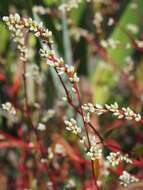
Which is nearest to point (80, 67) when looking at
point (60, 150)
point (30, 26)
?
point (60, 150)

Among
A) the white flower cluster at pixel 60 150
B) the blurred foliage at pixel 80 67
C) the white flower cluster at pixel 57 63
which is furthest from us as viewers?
the blurred foliage at pixel 80 67

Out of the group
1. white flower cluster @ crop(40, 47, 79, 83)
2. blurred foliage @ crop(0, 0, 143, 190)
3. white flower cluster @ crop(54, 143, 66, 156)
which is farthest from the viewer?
blurred foliage @ crop(0, 0, 143, 190)

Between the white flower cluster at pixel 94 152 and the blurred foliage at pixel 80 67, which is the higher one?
the blurred foliage at pixel 80 67

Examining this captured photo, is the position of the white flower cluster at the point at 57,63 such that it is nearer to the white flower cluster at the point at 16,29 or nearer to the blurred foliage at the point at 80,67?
the white flower cluster at the point at 16,29

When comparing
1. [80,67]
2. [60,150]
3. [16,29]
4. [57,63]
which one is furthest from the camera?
[80,67]

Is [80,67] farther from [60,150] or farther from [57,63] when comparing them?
[57,63]

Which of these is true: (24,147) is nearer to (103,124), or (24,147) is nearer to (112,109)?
(103,124)

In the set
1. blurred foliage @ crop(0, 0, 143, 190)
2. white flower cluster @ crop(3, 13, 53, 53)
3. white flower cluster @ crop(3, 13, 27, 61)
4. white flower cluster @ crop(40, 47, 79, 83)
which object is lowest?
white flower cluster @ crop(40, 47, 79, 83)

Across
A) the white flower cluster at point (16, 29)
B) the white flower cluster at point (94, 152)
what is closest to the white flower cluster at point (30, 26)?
the white flower cluster at point (16, 29)

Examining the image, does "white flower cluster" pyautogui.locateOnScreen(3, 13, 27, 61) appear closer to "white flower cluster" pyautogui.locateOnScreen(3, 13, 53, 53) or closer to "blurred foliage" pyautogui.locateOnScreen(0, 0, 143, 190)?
"white flower cluster" pyautogui.locateOnScreen(3, 13, 53, 53)

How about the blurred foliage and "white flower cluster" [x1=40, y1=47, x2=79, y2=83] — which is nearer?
"white flower cluster" [x1=40, y1=47, x2=79, y2=83]

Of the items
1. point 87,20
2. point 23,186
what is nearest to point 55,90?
point 87,20

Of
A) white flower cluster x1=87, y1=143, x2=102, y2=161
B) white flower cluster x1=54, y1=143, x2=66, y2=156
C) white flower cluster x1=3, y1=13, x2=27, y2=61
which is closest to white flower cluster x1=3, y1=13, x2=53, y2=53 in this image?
white flower cluster x1=3, y1=13, x2=27, y2=61
